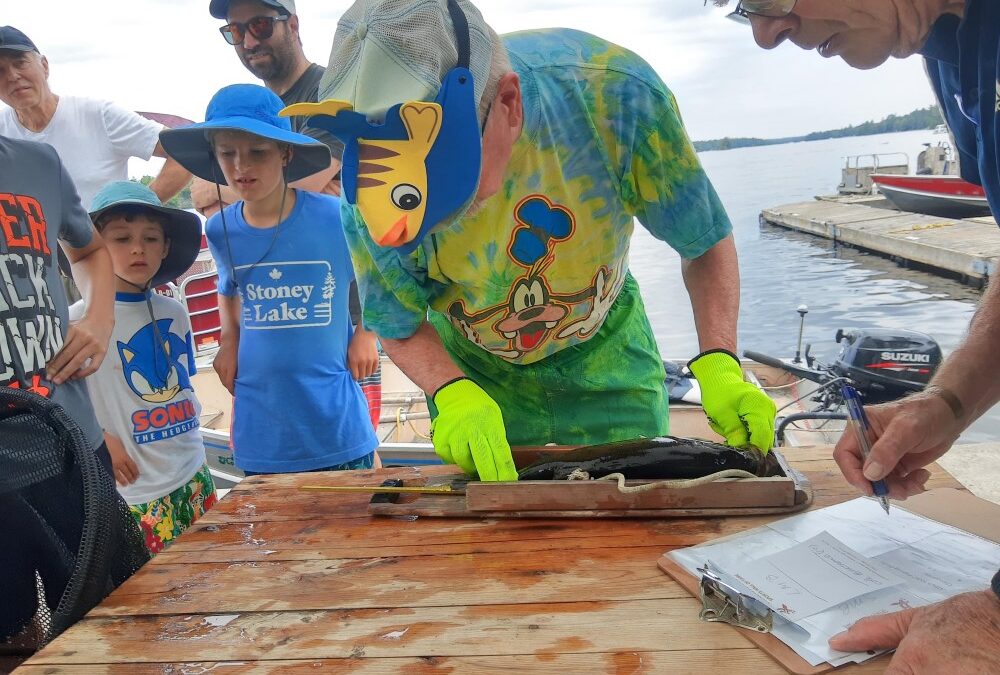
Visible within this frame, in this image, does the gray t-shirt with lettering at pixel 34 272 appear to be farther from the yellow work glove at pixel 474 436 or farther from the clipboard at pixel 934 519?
the clipboard at pixel 934 519

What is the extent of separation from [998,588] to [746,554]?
20.2 inches

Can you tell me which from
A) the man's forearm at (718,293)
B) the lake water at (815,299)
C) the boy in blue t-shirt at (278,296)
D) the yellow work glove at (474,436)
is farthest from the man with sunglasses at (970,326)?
the lake water at (815,299)

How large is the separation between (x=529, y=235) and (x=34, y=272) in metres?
1.66

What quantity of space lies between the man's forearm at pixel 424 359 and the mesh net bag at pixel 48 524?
0.83 metres

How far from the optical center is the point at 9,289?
2215 mm

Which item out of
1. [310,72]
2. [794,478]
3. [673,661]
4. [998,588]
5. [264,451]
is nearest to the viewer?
[998,588]

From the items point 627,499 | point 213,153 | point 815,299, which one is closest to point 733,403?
point 627,499

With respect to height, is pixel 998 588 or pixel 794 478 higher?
pixel 998 588

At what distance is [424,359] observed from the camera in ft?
6.94

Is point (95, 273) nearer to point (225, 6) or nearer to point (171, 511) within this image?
point (171, 511)

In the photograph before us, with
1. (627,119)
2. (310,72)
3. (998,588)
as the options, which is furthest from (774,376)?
(998,588)

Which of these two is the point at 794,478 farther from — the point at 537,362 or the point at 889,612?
the point at 537,362

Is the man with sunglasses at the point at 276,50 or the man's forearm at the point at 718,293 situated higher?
the man with sunglasses at the point at 276,50

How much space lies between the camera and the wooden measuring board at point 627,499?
1684 millimetres
